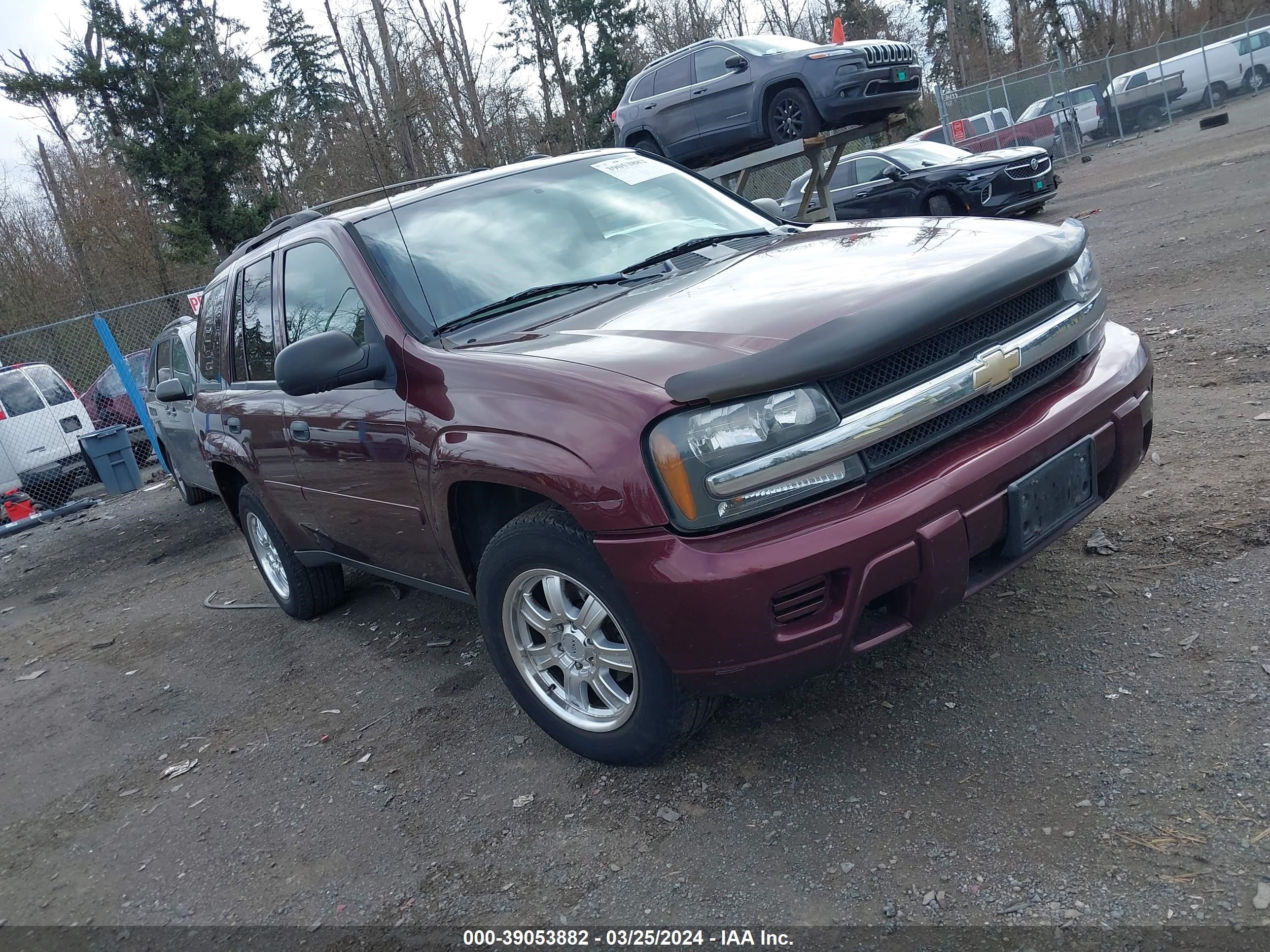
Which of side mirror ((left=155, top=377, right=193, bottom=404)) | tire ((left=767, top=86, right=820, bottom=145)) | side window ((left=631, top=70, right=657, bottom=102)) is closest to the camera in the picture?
side mirror ((left=155, top=377, right=193, bottom=404))

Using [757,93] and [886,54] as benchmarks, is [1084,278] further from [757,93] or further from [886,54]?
[757,93]

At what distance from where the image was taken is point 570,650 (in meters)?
3.06

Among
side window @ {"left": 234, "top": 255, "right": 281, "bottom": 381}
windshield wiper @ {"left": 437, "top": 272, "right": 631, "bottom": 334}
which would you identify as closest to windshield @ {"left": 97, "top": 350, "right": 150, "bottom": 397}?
side window @ {"left": 234, "top": 255, "right": 281, "bottom": 381}

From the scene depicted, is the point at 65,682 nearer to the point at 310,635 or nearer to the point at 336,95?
the point at 310,635

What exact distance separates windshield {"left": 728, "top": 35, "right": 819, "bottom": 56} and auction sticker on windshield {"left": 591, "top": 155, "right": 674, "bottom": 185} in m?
5.90

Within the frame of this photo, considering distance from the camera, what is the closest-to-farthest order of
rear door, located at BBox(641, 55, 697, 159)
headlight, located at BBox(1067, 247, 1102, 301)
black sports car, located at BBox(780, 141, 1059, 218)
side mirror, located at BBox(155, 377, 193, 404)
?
headlight, located at BBox(1067, 247, 1102, 301) < side mirror, located at BBox(155, 377, 193, 404) < rear door, located at BBox(641, 55, 697, 159) < black sports car, located at BBox(780, 141, 1059, 218)

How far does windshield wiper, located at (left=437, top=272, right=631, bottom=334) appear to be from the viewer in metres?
3.38

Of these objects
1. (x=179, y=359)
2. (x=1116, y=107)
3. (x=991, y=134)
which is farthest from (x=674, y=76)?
(x=1116, y=107)

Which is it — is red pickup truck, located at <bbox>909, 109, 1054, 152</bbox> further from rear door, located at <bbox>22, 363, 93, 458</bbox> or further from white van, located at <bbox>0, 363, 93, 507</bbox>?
white van, located at <bbox>0, 363, 93, 507</bbox>

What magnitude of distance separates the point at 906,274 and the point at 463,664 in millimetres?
2530

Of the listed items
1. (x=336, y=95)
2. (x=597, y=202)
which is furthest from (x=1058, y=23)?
(x=597, y=202)

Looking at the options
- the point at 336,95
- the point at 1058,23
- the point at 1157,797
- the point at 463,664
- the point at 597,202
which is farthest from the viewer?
the point at 1058,23

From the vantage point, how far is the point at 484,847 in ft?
9.71

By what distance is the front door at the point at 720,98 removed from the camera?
32.7 ft
